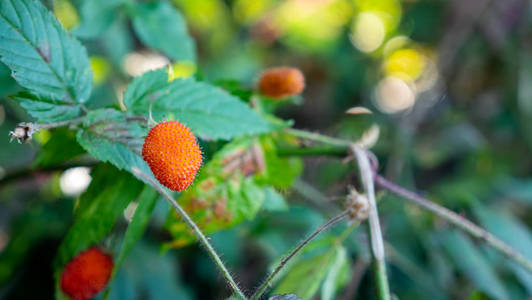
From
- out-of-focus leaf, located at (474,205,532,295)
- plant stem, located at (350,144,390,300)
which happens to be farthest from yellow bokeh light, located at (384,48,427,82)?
plant stem, located at (350,144,390,300)

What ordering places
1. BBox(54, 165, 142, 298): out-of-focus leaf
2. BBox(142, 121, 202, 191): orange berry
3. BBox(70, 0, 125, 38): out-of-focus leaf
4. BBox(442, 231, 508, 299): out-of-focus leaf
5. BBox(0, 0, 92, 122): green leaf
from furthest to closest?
1. BBox(442, 231, 508, 299): out-of-focus leaf
2. BBox(70, 0, 125, 38): out-of-focus leaf
3. BBox(54, 165, 142, 298): out-of-focus leaf
4. BBox(0, 0, 92, 122): green leaf
5. BBox(142, 121, 202, 191): orange berry

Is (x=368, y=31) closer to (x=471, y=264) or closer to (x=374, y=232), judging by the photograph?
(x=471, y=264)

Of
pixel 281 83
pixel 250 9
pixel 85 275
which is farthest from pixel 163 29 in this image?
pixel 250 9

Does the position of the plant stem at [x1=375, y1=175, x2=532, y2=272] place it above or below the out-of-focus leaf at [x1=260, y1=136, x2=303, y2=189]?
below

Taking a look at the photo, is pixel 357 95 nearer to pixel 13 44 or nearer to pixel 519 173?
pixel 519 173

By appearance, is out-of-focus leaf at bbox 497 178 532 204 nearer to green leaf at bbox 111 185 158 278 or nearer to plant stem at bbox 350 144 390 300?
plant stem at bbox 350 144 390 300

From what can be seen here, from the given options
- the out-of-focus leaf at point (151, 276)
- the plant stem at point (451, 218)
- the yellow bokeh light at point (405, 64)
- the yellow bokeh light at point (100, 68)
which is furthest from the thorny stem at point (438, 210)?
the yellow bokeh light at point (405, 64)
